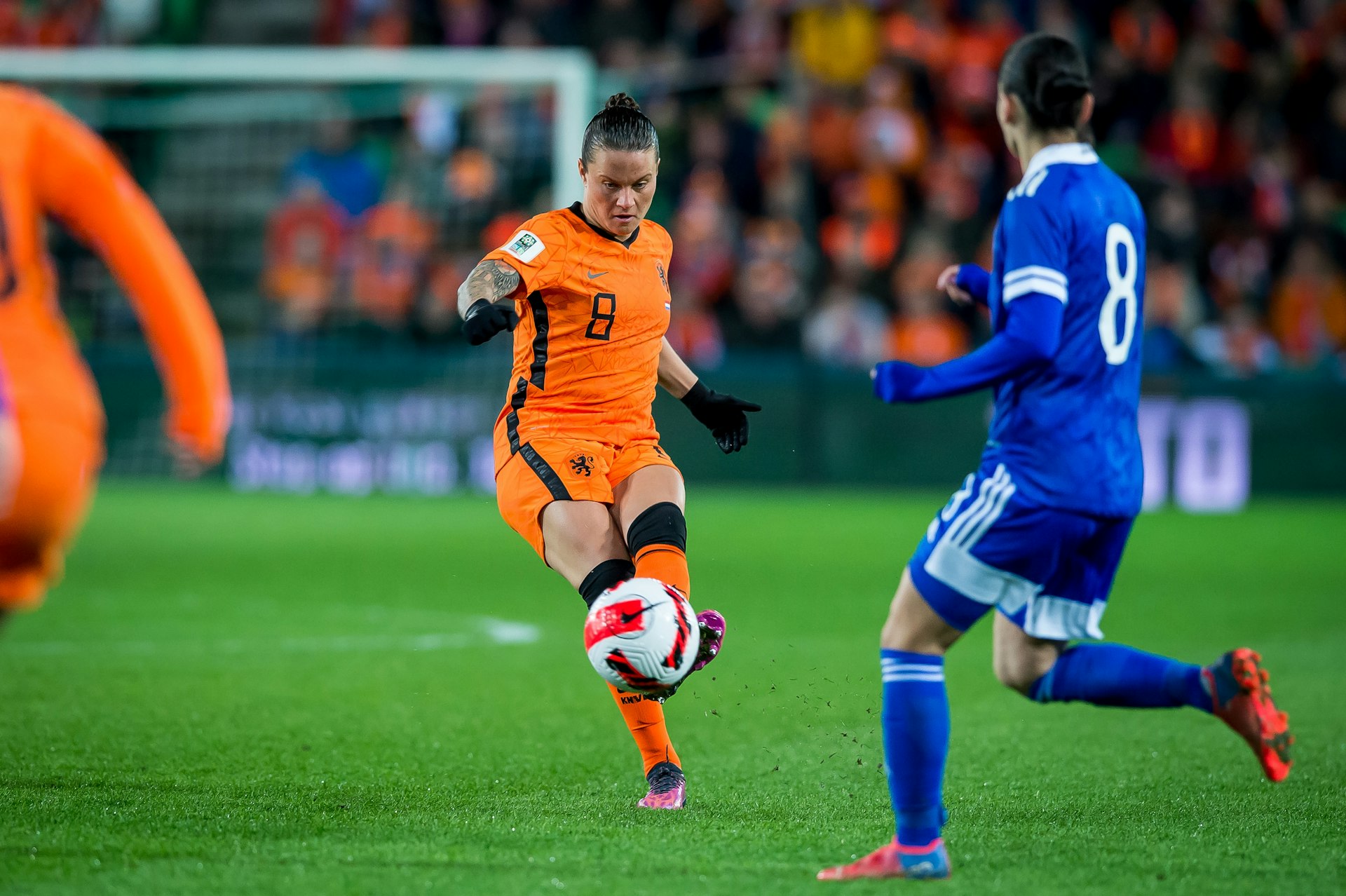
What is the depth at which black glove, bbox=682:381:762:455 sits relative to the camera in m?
5.44

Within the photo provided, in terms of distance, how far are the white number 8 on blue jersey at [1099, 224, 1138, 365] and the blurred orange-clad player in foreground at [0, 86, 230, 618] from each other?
2.09 m

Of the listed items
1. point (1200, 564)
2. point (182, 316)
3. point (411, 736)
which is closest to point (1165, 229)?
point (1200, 564)

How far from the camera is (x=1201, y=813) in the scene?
187 inches

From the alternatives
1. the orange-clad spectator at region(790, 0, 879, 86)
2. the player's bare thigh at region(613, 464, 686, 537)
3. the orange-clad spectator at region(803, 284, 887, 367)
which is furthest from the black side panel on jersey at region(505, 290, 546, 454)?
the orange-clad spectator at region(790, 0, 879, 86)

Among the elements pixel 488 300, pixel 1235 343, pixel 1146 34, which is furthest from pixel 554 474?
pixel 1146 34

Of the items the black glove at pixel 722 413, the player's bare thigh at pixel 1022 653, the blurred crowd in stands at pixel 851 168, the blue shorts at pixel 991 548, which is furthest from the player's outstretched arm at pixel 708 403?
the blurred crowd in stands at pixel 851 168

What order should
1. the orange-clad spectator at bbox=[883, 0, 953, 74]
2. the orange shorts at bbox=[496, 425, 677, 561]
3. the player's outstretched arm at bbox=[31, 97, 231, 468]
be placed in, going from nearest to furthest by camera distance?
the player's outstretched arm at bbox=[31, 97, 231, 468]
the orange shorts at bbox=[496, 425, 677, 561]
the orange-clad spectator at bbox=[883, 0, 953, 74]

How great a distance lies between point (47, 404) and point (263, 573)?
23.6 feet

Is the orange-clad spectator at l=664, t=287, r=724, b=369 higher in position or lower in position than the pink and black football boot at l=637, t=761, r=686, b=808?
higher

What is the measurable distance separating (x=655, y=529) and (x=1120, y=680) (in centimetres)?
145

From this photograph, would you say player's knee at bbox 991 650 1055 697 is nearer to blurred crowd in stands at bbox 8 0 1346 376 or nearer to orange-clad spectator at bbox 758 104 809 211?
blurred crowd in stands at bbox 8 0 1346 376

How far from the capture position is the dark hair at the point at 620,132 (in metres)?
4.90

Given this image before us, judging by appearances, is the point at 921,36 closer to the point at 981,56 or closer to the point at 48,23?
the point at 981,56

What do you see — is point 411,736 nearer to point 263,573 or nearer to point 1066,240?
point 1066,240
